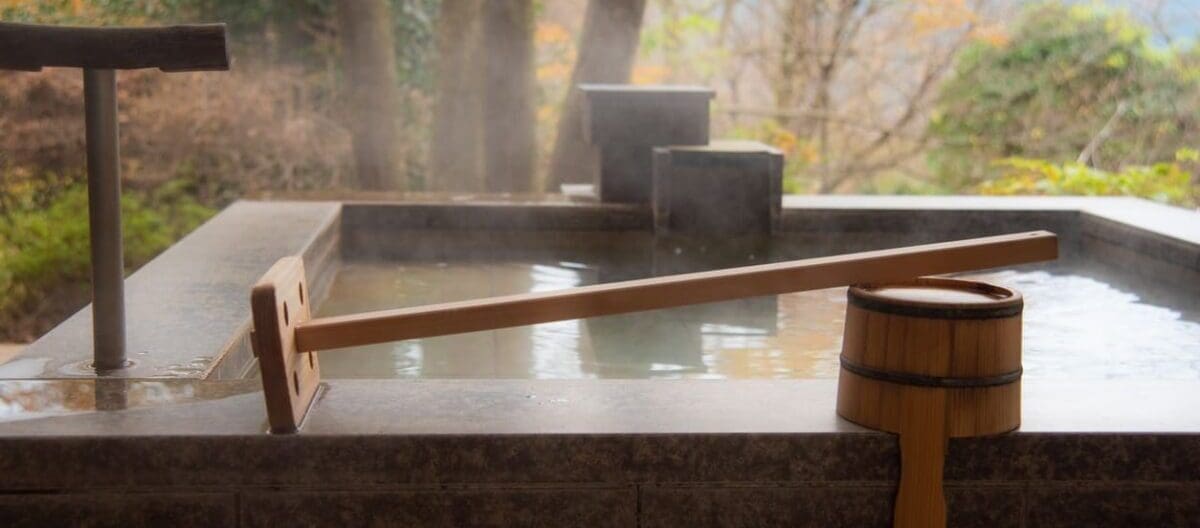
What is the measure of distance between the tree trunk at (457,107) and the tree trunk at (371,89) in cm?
44

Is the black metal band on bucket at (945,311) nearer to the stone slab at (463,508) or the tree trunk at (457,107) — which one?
the stone slab at (463,508)

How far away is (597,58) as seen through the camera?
31.2ft

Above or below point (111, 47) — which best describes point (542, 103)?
below

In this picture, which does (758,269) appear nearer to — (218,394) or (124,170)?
(218,394)

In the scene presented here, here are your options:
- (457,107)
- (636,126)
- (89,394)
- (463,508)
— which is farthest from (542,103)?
(463,508)

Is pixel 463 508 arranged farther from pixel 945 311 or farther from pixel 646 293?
pixel 945 311

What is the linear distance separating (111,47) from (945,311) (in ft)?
5.65

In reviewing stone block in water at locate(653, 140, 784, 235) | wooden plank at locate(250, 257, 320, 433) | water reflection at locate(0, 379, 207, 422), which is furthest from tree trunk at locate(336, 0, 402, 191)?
wooden plank at locate(250, 257, 320, 433)

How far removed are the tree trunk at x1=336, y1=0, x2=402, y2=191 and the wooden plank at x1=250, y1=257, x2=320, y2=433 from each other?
310 inches

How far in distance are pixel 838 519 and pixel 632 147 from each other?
171 inches

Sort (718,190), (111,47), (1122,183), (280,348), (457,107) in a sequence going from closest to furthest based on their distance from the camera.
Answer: (280,348) → (111,47) → (718,190) → (1122,183) → (457,107)

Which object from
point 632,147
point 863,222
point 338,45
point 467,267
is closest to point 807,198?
point 863,222

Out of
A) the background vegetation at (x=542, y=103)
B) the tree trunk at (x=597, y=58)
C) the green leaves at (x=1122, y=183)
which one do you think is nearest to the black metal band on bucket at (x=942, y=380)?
the background vegetation at (x=542, y=103)

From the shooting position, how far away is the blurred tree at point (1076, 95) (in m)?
10.8
